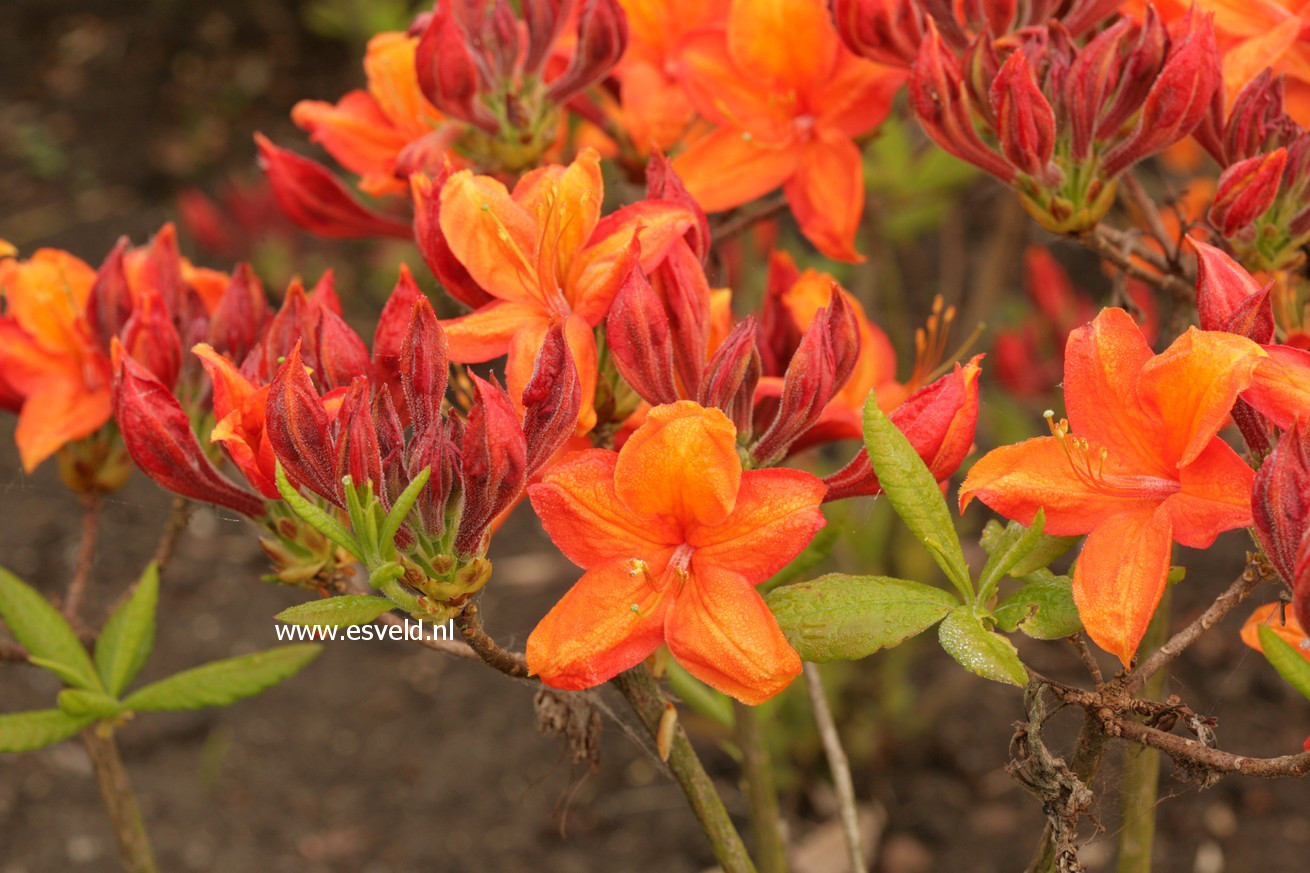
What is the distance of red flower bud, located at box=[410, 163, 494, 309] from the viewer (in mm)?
1075

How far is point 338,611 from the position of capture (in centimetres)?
90

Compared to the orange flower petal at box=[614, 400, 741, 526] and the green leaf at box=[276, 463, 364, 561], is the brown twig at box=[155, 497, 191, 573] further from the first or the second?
the orange flower petal at box=[614, 400, 741, 526]

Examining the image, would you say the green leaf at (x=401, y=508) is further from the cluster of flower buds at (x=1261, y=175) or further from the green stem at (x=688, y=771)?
the cluster of flower buds at (x=1261, y=175)

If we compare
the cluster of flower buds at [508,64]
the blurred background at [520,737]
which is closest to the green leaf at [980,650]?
the cluster of flower buds at [508,64]

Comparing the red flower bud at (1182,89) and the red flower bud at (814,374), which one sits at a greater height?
the red flower bud at (1182,89)

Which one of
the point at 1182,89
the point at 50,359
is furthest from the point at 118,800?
the point at 1182,89

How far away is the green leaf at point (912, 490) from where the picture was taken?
92cm

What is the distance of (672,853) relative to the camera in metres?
2.80

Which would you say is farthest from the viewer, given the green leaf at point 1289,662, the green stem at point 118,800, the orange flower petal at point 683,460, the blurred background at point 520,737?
the blurred background at point 520,737

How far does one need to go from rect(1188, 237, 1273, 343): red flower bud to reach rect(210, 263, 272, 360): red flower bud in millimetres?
823

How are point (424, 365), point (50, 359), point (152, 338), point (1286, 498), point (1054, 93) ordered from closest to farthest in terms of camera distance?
point (1286, 498) → point (424, 365) → point (1054, 93) → point (152, 338) → point (50, 359)

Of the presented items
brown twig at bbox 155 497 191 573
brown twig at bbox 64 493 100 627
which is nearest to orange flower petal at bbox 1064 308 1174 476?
brown twig at bbox 155 497 191 573

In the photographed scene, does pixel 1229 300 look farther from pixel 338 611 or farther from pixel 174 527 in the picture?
pixel 174 527

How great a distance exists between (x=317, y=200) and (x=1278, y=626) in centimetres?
103
